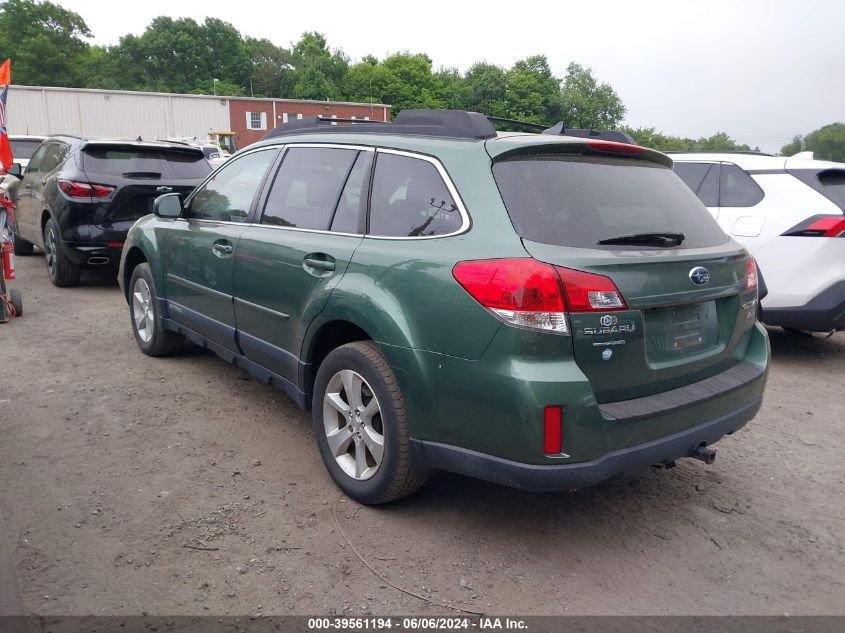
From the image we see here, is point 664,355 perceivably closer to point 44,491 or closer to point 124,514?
point 124,514

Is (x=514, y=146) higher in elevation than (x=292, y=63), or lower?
lower

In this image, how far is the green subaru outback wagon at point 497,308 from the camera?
105 inches

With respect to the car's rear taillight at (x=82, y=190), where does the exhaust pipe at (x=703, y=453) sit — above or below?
below

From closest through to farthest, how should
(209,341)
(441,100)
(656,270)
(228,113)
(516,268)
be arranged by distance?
1. (516,268)
2. (656,270)
3. (209,341)
4. (228,113)
5. (441,100)

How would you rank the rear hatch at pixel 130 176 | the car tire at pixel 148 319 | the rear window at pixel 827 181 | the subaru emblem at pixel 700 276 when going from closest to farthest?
the subaru emblem at pixel 700 276 → the car tire at pixel 148 319 → the rear window at pixel 827 181 → the rear hatch at pixel 130 176

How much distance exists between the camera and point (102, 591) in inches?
106

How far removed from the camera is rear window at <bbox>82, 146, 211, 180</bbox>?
8.01 meters

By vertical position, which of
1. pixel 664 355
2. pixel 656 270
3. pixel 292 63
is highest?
pixel 292 63

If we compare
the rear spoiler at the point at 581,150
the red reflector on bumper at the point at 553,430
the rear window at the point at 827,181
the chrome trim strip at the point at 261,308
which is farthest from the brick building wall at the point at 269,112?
the red reflector on bumper at the point at 553,430

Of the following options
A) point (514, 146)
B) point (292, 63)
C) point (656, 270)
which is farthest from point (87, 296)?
point (292, 63)

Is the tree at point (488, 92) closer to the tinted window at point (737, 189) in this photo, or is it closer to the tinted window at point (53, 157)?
the tinted window at point (53, 157)

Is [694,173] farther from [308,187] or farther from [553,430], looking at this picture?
[553,430]

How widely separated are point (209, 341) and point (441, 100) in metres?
80.2

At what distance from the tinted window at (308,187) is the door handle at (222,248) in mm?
333
